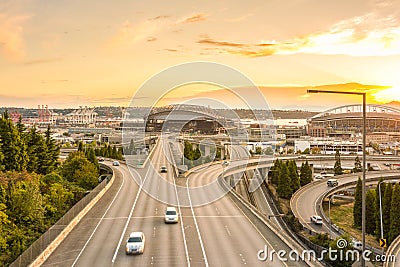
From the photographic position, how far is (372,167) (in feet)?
290

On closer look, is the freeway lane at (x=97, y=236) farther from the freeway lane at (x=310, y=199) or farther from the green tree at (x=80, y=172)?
the freeway lane at (x=310, y=199)

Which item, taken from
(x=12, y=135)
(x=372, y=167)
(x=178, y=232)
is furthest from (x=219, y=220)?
(x=372, y=167)

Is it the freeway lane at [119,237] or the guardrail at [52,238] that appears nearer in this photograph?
the guardrail at [52,238]

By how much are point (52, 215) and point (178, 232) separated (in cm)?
1508

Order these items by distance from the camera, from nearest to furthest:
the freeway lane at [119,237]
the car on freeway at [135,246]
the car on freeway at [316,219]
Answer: the freeway lane at [119,237]
the car on freeway at [135,246]
the car on freeway at [316,219]

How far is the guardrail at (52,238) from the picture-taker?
70.3 ft

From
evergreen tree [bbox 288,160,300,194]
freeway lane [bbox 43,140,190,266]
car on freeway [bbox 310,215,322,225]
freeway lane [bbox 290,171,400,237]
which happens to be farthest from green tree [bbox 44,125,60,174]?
evergreen tree [bbox 288,160,300,194]

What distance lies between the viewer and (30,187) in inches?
1334

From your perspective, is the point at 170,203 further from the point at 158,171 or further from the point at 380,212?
the point at 158,171

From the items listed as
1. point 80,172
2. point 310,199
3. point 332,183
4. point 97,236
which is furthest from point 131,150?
point 97,236

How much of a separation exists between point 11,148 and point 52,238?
2509cm

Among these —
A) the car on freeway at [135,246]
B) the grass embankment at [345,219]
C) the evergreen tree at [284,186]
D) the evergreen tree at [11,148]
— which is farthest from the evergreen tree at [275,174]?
the car on freeway at [135,246]

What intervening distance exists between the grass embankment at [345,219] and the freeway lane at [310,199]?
111 inches

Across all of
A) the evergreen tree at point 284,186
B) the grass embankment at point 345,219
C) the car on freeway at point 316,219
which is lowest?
the grass embankment at point 345,219
